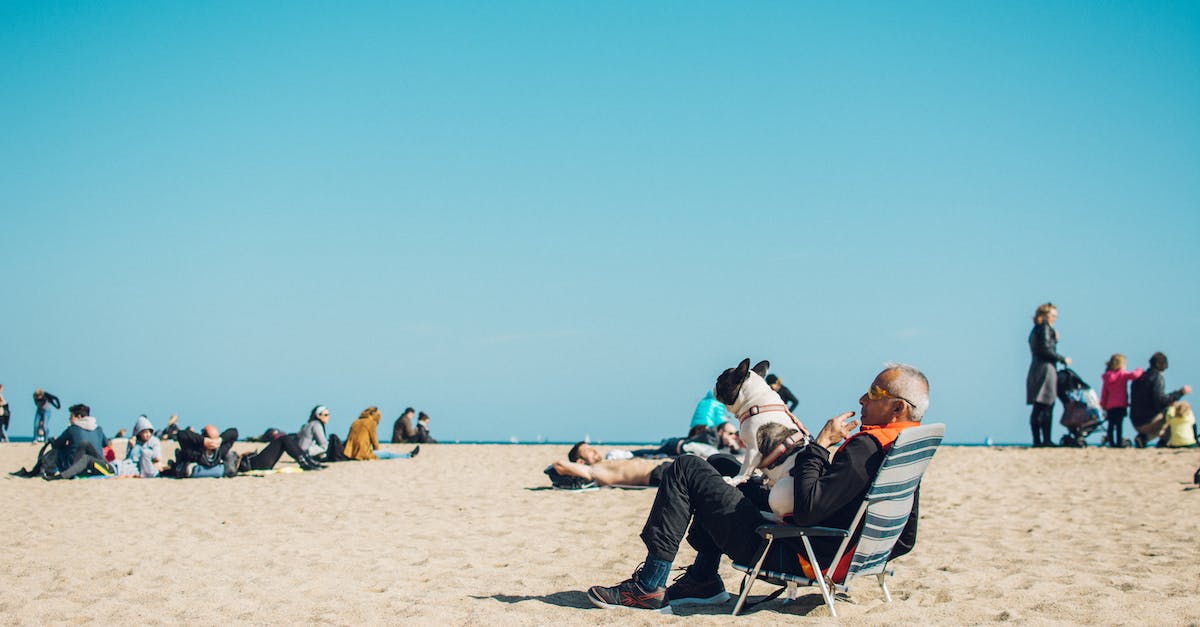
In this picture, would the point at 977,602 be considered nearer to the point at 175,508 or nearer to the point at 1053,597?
the point at 1053,597

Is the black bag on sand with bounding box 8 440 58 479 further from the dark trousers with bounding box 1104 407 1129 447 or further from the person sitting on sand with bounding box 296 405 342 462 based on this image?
the dark trousers with bounding box 1104 407 1129 447

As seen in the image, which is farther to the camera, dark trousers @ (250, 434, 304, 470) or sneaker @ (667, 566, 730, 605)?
dark trousers @ (250, 434, 304, 470)

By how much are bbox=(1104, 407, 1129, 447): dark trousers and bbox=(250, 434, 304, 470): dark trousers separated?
11.7 metres

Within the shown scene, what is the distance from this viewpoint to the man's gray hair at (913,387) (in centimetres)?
415

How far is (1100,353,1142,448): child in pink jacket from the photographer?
13.8 meters

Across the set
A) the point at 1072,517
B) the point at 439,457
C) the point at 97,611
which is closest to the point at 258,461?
the point at 439,457

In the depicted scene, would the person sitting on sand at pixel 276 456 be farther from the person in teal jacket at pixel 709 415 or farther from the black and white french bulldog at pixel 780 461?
the black and white french bulldog at pixel 780 461

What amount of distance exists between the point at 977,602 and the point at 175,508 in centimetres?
769

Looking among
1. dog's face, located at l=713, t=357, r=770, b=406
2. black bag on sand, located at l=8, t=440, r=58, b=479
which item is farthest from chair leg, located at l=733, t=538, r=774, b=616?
black bag on sand, located at l=8, t=440, r=58, b=479

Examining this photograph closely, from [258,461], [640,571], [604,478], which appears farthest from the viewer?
A: [258,461]

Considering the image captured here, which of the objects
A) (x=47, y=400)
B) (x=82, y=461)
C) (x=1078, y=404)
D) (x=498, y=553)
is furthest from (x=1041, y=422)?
(x=47, y=400)

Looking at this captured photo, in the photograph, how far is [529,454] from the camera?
19.0m

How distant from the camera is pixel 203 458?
13.3 meters

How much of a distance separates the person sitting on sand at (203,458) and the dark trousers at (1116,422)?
40.3 feet
